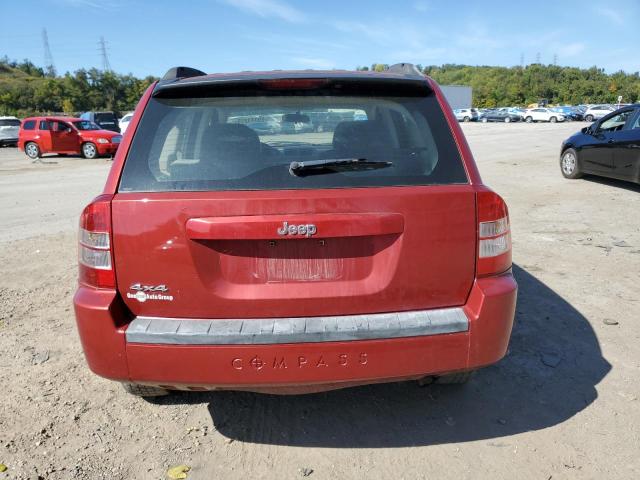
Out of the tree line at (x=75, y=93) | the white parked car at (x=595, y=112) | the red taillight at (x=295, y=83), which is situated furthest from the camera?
the tree line at (x=75, y=93)

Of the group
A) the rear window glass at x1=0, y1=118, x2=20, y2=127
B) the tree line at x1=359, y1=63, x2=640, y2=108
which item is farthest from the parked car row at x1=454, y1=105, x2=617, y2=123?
the rear window glass at x1=0, y1=118, x2=20, y2=127

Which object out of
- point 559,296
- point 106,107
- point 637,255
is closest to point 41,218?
point 559,296

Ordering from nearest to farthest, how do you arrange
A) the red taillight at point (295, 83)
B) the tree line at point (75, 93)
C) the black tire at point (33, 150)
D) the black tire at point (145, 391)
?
the red taillight at point (295, 83) → the black tire at point (145, 391) → the black tire at point (33, 150) → the tree line at point (75, 93)

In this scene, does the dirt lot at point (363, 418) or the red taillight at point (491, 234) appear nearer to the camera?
the red taillight at point (491, 234)

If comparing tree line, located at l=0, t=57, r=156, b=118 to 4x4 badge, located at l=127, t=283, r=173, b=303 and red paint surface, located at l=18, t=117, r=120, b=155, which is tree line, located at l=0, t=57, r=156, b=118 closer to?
red paint surface, located at l=18, t=117, r=120, b=155

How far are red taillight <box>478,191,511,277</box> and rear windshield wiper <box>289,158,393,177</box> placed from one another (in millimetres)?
482

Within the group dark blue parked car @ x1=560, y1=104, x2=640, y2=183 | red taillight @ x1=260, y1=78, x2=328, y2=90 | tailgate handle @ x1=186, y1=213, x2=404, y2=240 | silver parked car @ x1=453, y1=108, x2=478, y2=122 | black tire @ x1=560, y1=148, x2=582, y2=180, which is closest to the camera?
tailgate handle @ x1=186, y1=213, x2=404, y2=240

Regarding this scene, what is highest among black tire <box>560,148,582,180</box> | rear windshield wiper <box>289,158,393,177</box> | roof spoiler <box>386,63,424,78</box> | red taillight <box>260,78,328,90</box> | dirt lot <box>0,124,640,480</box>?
roof spoiler <box>386,63,424,78</box>

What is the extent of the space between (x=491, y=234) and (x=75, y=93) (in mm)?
82593

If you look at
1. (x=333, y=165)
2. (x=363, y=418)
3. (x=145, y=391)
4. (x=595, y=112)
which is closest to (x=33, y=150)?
(x=145, y=391)

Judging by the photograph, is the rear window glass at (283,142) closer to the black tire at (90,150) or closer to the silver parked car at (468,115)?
the black tire at (90,150)

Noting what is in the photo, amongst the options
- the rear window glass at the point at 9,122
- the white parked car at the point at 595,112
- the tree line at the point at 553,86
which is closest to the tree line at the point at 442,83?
the tree line at the point at 553,86

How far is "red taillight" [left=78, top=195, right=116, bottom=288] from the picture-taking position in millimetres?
2227

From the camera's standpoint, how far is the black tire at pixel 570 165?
11172 mm
